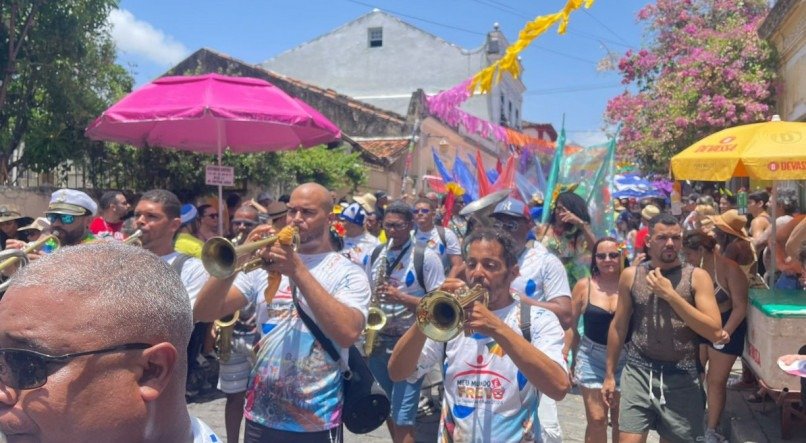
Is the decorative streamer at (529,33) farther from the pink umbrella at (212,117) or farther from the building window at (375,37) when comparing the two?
the building window at (375,37)

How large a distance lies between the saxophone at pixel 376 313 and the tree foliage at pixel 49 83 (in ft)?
23.5

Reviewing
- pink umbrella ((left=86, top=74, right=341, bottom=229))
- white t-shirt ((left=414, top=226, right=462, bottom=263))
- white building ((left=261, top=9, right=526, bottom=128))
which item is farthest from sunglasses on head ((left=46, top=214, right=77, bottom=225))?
white building ((left=261, top=9, right=526, bottom=128))

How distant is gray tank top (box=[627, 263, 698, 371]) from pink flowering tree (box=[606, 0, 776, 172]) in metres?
8.78

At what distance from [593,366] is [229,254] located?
116 inches

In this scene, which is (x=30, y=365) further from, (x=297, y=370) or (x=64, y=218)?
(x=64, y=218)

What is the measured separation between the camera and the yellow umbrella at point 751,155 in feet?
17.8

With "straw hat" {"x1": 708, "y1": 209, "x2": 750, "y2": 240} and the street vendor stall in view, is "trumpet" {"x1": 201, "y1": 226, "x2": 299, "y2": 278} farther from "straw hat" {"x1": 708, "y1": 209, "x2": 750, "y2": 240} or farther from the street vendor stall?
"straw hat" {"x1": 708, "y1": 209, "x2": 750, "y2": 240}

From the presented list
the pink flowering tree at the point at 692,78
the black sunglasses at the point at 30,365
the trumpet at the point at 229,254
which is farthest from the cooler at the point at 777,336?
the pink flowering tree at the point at 692,78

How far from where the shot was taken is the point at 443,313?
108 inches

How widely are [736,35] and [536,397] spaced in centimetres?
1159

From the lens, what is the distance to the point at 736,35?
493 inches

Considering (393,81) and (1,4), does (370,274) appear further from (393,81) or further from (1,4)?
(393,81)

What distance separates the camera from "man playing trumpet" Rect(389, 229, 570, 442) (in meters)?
2.98

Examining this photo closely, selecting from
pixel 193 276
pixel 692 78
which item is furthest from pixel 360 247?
pixel 692 78
